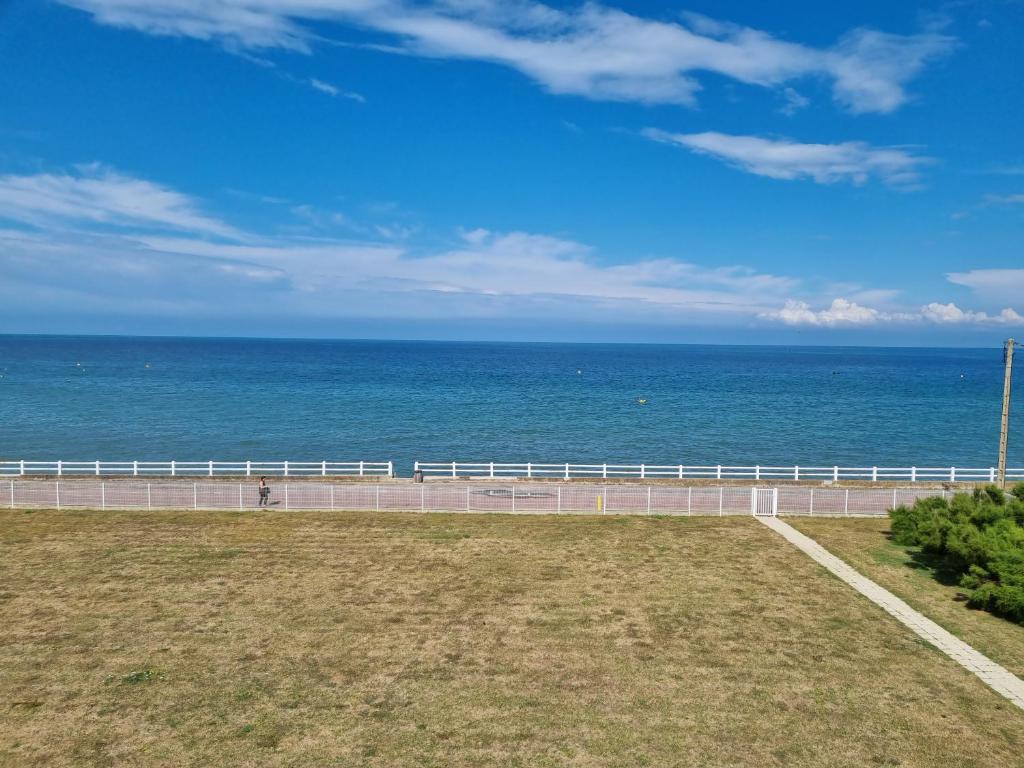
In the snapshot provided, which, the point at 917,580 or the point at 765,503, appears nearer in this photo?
the point at 917,580

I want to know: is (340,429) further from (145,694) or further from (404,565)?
(145,694)

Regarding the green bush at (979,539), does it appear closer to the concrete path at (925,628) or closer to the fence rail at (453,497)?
the concrete path at (925,628)

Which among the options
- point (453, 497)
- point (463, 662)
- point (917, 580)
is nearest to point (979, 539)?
point (917, 580)

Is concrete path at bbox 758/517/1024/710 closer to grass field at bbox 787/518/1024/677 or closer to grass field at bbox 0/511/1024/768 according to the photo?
grass field at bbox 787/518/1024/677

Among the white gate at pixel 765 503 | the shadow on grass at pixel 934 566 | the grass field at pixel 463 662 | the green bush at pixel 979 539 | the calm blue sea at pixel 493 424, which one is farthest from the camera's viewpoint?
the calm blue sea at pixel 493 424

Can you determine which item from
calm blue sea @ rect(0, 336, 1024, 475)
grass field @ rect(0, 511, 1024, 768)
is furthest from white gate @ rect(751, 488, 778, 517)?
calm blue sea @ rect(0, 336, 1024, 475)

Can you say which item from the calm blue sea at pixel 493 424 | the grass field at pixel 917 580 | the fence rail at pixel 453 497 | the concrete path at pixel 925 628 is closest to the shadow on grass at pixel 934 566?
the grass field at pixel 917 580

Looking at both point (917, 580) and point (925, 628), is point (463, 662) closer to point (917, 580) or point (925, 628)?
point (925, 628)
